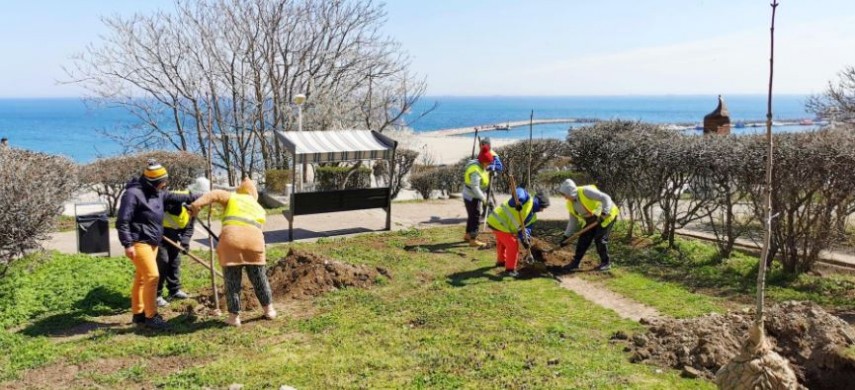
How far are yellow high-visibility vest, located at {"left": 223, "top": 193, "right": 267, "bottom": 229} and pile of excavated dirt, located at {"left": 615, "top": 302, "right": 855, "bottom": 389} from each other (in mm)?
3999

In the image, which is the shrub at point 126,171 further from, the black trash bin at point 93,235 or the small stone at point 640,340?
the small stone at point 640,340

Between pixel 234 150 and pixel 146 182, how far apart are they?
15412mm

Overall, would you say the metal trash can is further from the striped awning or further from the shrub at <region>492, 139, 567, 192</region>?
the shrub at <region>492, 139, 567, 192</region>

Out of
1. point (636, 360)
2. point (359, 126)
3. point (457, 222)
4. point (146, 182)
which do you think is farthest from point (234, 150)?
point (636, 360)

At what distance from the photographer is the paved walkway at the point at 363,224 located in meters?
10.7

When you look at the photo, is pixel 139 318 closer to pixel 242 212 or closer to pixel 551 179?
pixel 242 212

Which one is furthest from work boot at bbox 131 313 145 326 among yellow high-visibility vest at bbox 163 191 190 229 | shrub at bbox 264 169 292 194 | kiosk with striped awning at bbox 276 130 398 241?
shrub at bbox 264 169 292 194

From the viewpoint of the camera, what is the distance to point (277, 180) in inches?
698

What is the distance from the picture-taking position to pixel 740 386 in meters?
4.22

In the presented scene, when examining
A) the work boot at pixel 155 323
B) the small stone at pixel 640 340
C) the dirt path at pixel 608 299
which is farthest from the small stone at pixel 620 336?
the work boot at pixel 155 323

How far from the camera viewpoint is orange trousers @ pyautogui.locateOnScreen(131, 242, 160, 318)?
6.83 meters

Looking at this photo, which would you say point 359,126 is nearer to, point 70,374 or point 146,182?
point 146,182

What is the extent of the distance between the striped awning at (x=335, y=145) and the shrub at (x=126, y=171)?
3807mm

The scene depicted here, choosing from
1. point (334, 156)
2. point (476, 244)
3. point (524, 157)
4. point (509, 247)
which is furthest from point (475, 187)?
point (524, 157)
